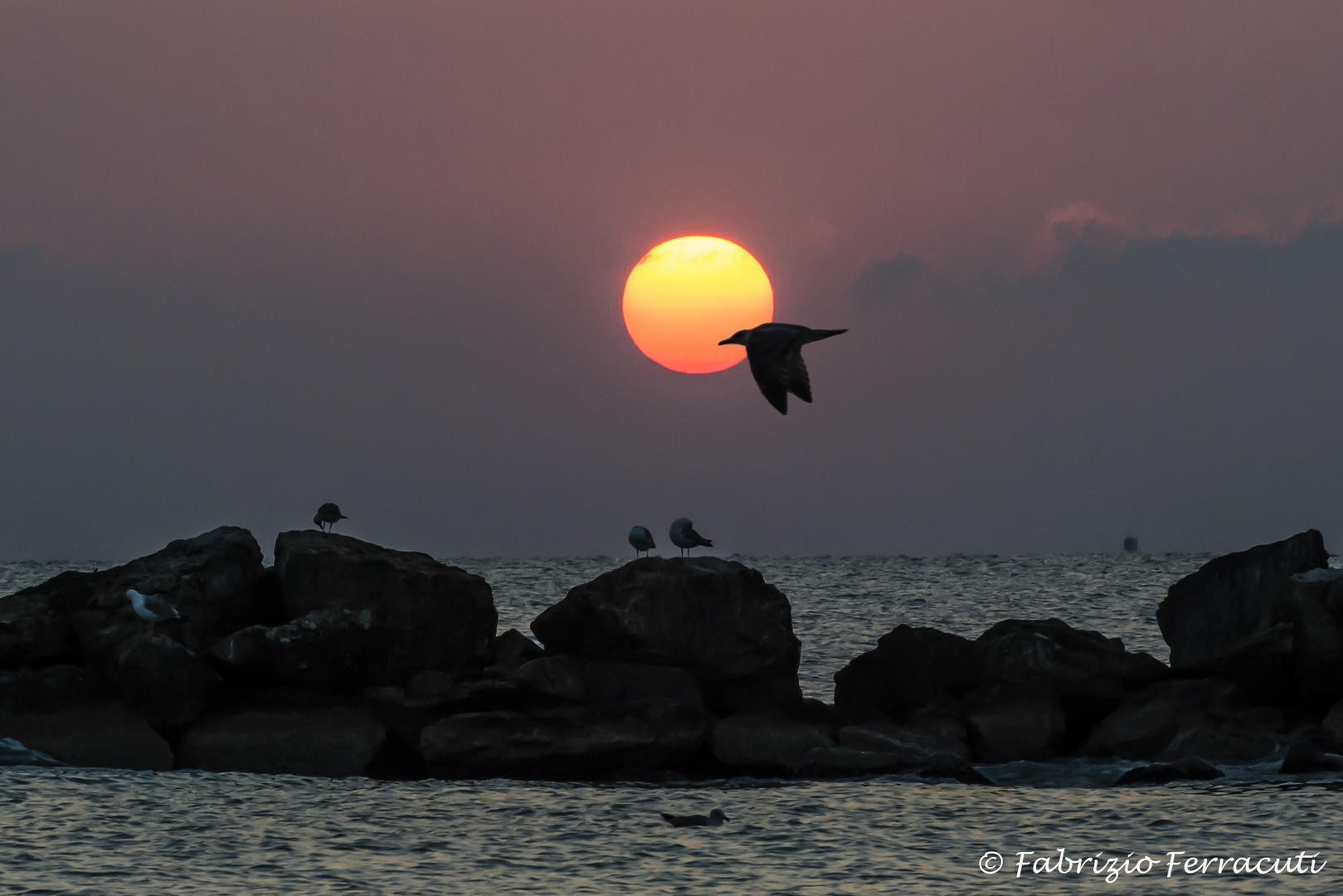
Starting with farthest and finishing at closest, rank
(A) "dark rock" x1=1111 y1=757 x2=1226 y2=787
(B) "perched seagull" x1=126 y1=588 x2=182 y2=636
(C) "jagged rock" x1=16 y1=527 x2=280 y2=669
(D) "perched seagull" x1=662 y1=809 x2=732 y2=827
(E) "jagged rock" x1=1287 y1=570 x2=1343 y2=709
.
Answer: (C) "jagged rock" x1=16 y1=527 x2=280 y2=669
(B) "perched seagull" x1=126 y1=588 x2=182 y2=636
(E) "jagged rock" x1=1287 y1=570 x2=1343 y2=709
(A) "dark rock" x1=1111 y1=757 x2=1226 y2=787
(D) "perched seagull" x1=662 y1=809 x2=732 y2=827

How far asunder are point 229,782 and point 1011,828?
1031 centimetres

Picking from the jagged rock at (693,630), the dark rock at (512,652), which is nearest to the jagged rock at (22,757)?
the dark rock at (512,652)

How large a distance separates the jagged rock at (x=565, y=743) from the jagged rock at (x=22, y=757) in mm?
5216

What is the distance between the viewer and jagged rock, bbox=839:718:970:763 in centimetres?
2180

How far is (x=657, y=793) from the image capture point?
20.5m

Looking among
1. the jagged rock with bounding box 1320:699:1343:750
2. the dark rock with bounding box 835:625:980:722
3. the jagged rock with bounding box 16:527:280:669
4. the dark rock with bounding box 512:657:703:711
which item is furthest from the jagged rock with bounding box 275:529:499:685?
the jagged rock with bounding box 1320:699:1343:750

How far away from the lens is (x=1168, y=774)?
820 inches

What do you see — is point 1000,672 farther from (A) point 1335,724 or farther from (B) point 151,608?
(B) point 151,608

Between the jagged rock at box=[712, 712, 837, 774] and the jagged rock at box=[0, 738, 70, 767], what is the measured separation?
9283 mm

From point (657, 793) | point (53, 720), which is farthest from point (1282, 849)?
point (53, 720)

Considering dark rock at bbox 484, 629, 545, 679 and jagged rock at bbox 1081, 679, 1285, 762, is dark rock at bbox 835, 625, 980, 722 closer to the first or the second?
jagged rock at bbox 1081, 679, 1285, 762

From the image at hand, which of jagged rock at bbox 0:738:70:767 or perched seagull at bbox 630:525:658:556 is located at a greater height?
perched seagull at bbox 630:525:658:556

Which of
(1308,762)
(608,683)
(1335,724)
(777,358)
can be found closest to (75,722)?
(608,683)

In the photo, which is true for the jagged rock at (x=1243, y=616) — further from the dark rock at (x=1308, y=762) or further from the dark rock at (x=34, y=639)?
the dark rock at (x=34, y=639)
